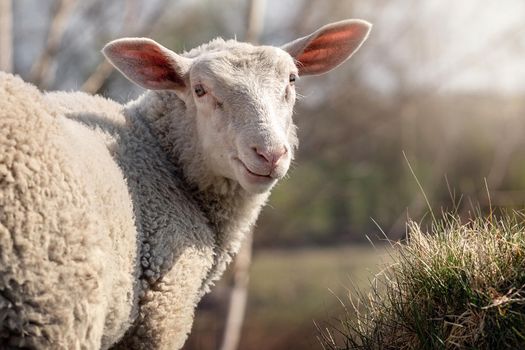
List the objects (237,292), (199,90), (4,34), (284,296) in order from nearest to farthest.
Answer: (199,90)
(4,34)
(237,292)
(284,296)

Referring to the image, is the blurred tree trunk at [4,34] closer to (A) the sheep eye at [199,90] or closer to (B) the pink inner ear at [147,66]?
(B) the pink inner ear at [147,66]

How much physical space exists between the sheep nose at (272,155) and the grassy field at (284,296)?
9834 millimetres

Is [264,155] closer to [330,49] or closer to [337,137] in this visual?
[330,49]

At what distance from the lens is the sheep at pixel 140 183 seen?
2.68 meters

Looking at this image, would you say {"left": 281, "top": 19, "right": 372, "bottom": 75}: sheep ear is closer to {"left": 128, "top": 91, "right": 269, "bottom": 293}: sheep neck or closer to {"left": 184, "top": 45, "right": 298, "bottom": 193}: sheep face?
{"left": 184, "top": 45, "right": 298, "bottom": 193}: sheep face

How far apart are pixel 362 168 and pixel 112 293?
50.8ft

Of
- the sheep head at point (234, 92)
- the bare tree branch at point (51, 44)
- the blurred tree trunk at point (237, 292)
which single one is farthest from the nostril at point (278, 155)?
the blurred tree trunk at point (237, 292)

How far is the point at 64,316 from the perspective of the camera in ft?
8.87

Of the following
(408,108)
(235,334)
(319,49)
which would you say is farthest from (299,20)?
(319,49)

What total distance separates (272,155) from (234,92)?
487 mm

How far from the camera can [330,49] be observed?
452cm

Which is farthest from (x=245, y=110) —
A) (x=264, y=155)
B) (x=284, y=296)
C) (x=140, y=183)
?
(x=284, y=296)

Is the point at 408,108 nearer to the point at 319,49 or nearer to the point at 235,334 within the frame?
the point at 235,334

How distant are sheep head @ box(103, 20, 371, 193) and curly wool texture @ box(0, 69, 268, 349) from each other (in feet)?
0.55
